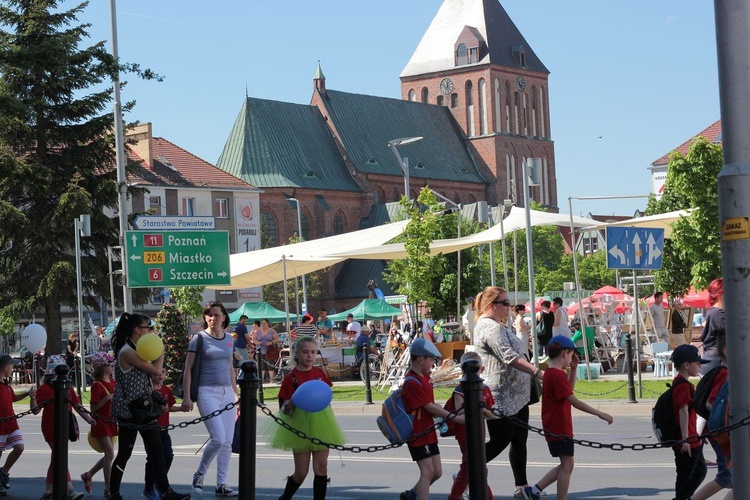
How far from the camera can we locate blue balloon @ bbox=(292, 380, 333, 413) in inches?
364

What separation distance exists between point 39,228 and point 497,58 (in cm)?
7432

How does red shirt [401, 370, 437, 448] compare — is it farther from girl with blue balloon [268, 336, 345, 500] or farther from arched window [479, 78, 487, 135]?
arched window [479, 78, 487, 135]

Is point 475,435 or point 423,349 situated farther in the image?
point 423,349

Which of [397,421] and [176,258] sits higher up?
[176,258]

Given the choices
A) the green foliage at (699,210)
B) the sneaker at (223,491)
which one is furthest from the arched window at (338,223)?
the sneaker at (223,491)

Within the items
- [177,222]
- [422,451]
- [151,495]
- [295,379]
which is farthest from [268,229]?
[422,451]

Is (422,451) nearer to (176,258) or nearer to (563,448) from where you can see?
(563,448)

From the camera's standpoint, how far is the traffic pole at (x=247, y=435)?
855 cm

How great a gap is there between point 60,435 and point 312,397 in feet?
6.72

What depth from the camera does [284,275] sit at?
1147 inches

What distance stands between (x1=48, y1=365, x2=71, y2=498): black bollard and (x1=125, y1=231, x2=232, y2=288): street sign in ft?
48.7

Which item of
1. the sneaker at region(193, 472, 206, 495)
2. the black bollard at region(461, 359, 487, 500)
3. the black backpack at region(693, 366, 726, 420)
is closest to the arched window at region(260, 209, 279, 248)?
the sneaker at region(193, 472, 206, 495)

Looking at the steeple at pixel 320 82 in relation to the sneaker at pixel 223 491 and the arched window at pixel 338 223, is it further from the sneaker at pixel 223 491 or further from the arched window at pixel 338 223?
the sneaker at pixel 223 491

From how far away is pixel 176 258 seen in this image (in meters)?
25.2
